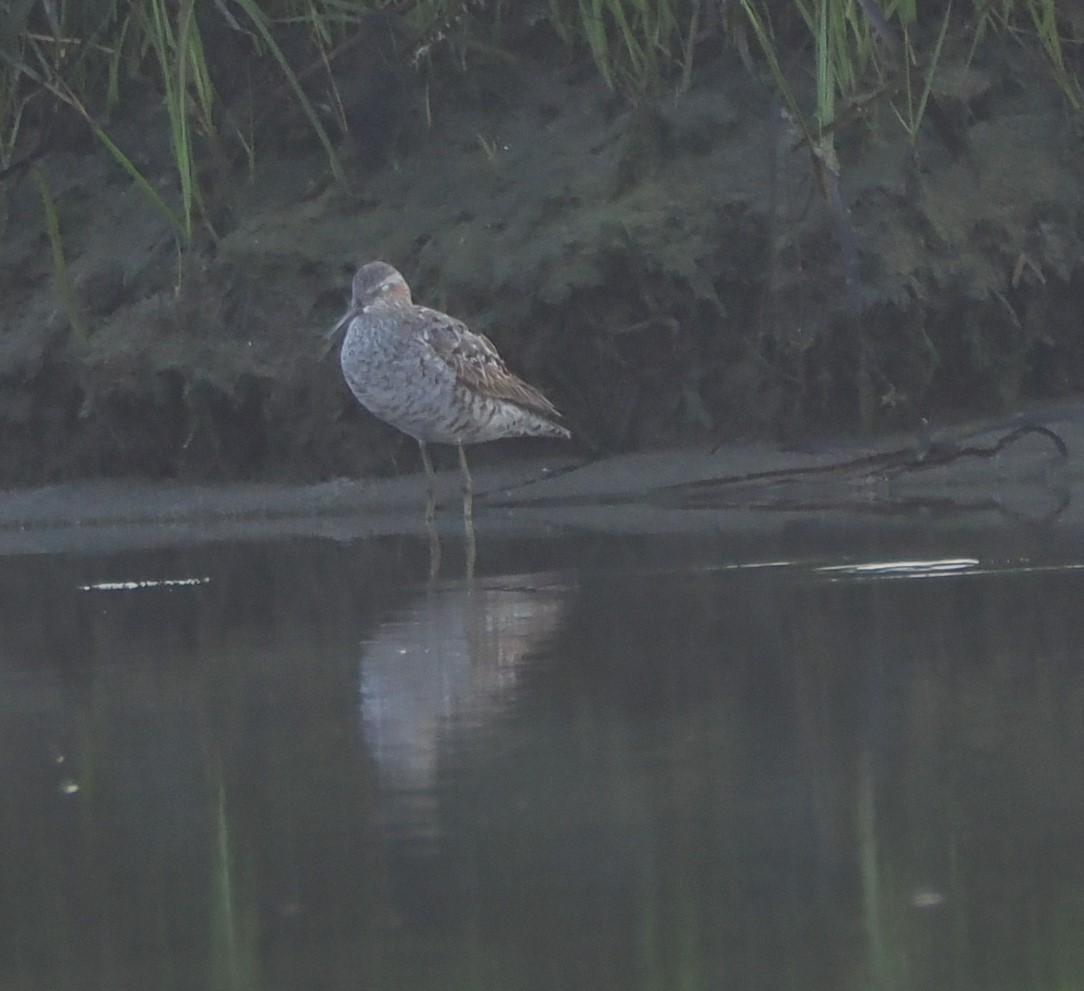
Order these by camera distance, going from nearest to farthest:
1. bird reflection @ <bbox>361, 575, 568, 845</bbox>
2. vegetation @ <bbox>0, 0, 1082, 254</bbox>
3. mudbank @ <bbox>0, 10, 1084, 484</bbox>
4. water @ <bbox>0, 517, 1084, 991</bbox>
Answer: water @ <bbox>0, 517, 1084, 991</bbox> < bird reflection @ <bbox>361, 575, 568, 845</bbox> < vegetation @ <bbox>0, 0, 1082, 254</bbox> < mudbank @ <bbox>0, 10, 1084, 484</bbox>

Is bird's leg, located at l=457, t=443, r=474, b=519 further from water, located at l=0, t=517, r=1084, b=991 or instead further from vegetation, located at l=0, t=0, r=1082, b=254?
water, located at l=0, t=517, r=1084, b=991

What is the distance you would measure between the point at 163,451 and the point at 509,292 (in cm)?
154

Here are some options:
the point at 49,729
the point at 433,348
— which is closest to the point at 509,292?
the point at 433,348

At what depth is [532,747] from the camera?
4.25 m

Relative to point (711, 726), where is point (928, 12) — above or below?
above

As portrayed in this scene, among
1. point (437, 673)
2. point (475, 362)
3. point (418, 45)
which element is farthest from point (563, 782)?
point (418, 45)

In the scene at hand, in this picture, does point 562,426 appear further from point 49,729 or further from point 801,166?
point 49,729

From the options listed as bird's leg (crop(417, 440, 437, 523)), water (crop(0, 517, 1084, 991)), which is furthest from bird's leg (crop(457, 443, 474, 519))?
water (crop(0, 517, 1084, 991))

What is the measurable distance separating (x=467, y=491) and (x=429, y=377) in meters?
0.72

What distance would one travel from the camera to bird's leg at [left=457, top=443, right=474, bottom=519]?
8.44 m

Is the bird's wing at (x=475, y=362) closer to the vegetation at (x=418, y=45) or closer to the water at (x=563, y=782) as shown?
the vegetation at (x=418, y=45)

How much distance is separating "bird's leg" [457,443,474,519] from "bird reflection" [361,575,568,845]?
1730 millimetres

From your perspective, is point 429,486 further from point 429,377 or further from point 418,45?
point 418,45

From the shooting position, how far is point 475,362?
9.09 metres
